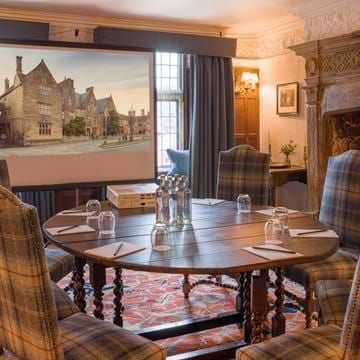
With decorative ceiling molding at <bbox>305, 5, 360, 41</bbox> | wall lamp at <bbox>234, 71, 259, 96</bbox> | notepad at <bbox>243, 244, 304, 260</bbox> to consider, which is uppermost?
decorative ceiling molding at <bbox>305, 5, 360, 41</bbox>

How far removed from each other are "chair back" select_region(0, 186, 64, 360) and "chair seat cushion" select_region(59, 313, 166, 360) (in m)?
0.12

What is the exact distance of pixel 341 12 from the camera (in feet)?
15.4

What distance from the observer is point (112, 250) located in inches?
77.7

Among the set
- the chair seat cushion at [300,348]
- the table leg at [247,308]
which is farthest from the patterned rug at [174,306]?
the chair seat cushion at [300,348]

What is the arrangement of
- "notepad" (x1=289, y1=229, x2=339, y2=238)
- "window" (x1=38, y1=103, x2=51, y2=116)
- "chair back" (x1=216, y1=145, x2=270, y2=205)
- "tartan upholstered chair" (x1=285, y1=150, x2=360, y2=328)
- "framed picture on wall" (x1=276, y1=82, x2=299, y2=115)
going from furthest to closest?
"framed picture on wall" (x1=276, y1=82, x2=299, y2=115)
"window" (x1=38, y1=103, x2=51, y2=116)
"chair back" (x1=216, y1=145, x2=270, y2=205)
"tartan upholstered chair" (x1=285, y1=150, x2=360, y2=328)
"notepad" (x1=289, y1=229, x2=339, y2=238)

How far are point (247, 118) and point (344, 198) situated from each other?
11.7ft

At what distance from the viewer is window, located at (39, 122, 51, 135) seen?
15.7ft

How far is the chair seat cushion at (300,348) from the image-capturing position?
5.22 feet

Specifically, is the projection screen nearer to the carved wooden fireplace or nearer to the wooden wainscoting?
the wooden wainscoting

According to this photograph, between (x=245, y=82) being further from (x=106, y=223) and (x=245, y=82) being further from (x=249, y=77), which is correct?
(x=106, y=223)

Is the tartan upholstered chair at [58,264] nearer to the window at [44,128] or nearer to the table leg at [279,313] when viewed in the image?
the table leg at [279,313]

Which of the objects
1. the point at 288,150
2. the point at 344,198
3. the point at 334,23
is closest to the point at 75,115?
the point at 288,150

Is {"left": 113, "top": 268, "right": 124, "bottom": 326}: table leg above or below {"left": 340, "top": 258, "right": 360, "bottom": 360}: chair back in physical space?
below

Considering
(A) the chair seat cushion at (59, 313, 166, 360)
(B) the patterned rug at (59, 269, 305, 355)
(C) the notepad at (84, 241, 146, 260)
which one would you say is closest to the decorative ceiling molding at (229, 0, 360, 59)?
(B) the patterned rug at (59, 269, 305, 355)
